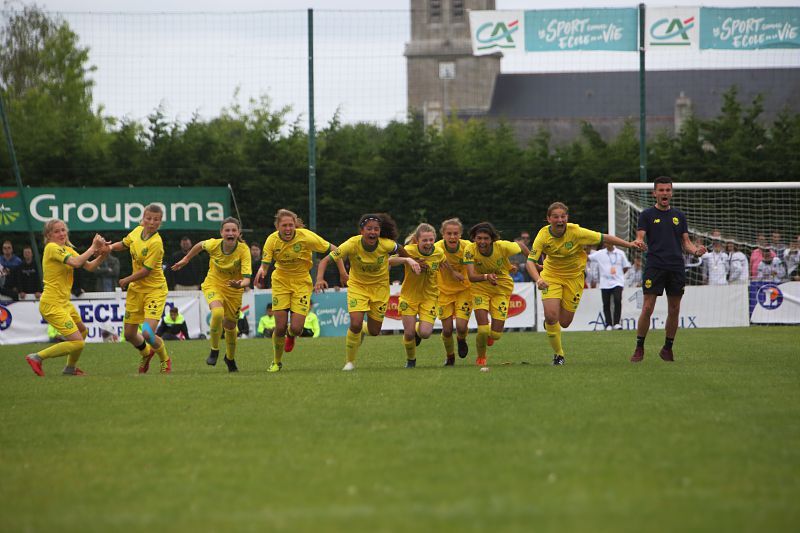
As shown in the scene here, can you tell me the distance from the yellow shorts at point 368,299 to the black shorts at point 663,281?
136 inches

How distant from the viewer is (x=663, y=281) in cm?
→ 1340

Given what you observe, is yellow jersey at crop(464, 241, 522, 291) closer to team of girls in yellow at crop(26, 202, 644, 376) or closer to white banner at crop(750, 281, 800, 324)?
team of girls in yellow at crop(26, 202, 644, 376)

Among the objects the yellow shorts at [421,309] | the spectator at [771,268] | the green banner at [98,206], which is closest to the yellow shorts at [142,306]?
the yellow shorts at [421,309]

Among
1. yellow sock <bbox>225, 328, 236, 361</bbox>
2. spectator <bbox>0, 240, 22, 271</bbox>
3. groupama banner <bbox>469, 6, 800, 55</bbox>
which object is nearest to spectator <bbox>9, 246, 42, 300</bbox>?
spectator <bbox>0, 240, 22, 271</bbox>

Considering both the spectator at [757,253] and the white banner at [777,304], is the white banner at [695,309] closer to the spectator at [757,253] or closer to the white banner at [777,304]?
the white banner at [777,304]

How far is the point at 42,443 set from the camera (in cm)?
774

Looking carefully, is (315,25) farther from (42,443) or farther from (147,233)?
(42,443)

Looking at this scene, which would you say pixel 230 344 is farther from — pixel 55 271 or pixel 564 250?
pixel 564 250

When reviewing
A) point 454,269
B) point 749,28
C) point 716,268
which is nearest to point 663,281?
point 454,269

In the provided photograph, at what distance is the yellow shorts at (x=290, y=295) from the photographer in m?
13.5

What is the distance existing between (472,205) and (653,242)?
1248 centimetres

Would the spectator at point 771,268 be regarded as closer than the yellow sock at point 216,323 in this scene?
No

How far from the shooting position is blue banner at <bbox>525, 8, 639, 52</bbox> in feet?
77.5

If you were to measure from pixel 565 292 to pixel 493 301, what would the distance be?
3.38 ft
